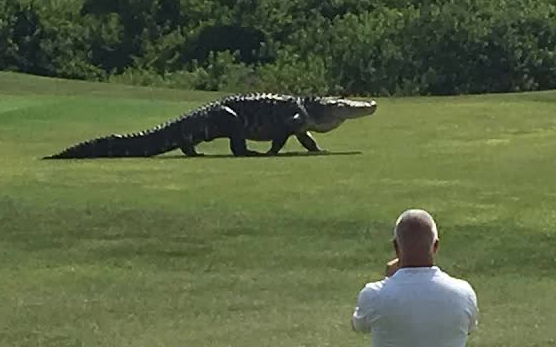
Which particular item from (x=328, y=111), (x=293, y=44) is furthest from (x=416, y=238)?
(x=293, y=44)

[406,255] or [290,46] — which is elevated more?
[406,255]

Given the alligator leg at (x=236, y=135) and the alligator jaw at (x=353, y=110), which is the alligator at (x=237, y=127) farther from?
the alligator jaw at (x=353, y=110)

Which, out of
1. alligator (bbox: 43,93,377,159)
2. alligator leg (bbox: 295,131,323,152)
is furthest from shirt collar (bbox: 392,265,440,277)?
alligator leg (bbox: 295,131,323,152)

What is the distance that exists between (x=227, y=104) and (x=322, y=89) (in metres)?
24.3

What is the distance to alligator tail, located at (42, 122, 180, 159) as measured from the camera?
58.7 ft

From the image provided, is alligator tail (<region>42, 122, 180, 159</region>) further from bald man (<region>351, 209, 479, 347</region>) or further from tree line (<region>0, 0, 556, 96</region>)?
tree line (<region>0, 0, 556, 96</region>)

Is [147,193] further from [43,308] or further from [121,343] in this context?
[121,343]

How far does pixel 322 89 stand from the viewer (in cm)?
4306

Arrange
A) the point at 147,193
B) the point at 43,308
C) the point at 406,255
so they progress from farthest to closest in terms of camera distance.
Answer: the point at 147,193 < the point at 43,308 < the point at 406,255

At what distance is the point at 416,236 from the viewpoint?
5.20m

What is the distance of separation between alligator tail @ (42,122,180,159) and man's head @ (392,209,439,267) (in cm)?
1290

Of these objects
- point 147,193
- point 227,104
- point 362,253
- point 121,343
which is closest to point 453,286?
point 121,343

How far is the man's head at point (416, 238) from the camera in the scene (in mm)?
5184

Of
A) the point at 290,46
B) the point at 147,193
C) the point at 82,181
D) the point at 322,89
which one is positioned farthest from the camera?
the point at 290,46
